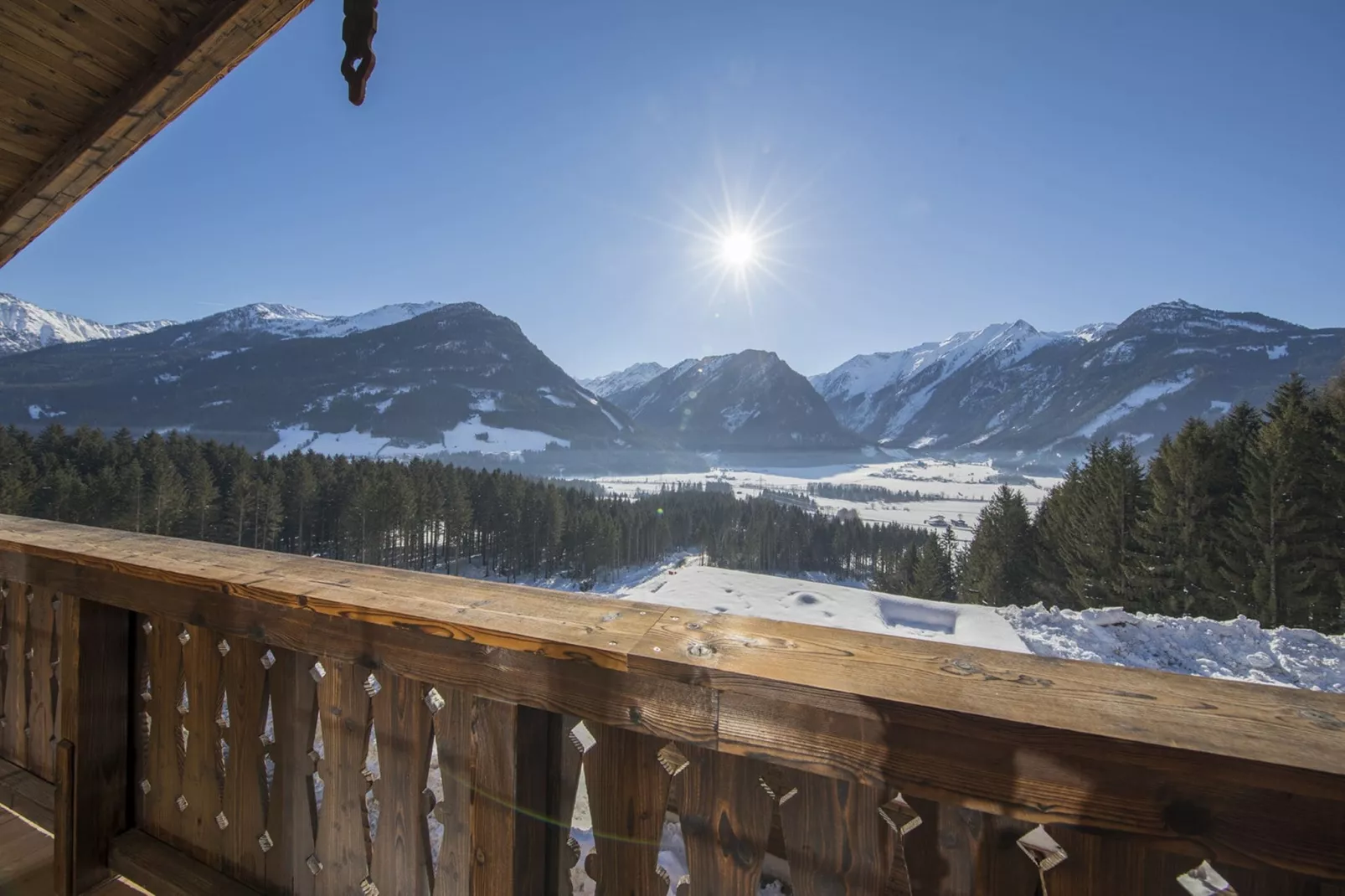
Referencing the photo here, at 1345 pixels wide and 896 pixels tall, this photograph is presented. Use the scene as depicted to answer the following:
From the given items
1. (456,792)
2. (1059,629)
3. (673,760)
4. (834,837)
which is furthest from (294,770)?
(1059,629)

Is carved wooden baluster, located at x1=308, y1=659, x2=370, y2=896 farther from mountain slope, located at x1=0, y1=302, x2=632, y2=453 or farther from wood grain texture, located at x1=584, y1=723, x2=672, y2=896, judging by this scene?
mountain slope, located at x1=0, y1=302, x2=632, y2=453

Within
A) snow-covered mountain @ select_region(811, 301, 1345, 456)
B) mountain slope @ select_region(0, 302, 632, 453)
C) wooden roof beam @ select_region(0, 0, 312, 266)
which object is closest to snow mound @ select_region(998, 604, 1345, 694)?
wooden roof beam @ select_region(0, 0, 312, 266)

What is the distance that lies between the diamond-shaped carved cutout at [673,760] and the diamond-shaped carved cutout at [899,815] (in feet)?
0.97

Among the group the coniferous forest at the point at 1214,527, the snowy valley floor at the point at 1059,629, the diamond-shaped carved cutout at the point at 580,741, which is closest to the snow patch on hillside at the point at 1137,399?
the coniferous forest at the point at 1214,527

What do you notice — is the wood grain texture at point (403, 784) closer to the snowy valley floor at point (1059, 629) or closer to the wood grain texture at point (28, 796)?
the wood grain texture at point (28, 796)

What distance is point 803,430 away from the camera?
192 m

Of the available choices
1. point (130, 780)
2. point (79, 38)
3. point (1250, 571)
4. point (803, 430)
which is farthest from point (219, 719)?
point (803, 430)

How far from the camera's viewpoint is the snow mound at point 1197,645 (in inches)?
384

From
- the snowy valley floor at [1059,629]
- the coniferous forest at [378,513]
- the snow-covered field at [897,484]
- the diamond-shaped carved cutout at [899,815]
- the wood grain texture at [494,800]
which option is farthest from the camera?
the snow-covered field at [897,484]

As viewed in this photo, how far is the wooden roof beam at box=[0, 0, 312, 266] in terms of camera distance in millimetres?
2195

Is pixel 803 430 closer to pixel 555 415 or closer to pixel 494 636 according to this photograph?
pixel 555 415

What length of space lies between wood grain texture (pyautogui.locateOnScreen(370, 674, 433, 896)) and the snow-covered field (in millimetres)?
60763

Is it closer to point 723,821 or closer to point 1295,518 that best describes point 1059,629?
point 1295,518

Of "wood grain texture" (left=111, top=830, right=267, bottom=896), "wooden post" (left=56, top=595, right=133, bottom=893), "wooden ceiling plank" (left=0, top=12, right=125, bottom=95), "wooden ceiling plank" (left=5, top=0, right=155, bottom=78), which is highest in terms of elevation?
"wooden ceiling plank" (left=5, top=0, right=155, bottom=78)
